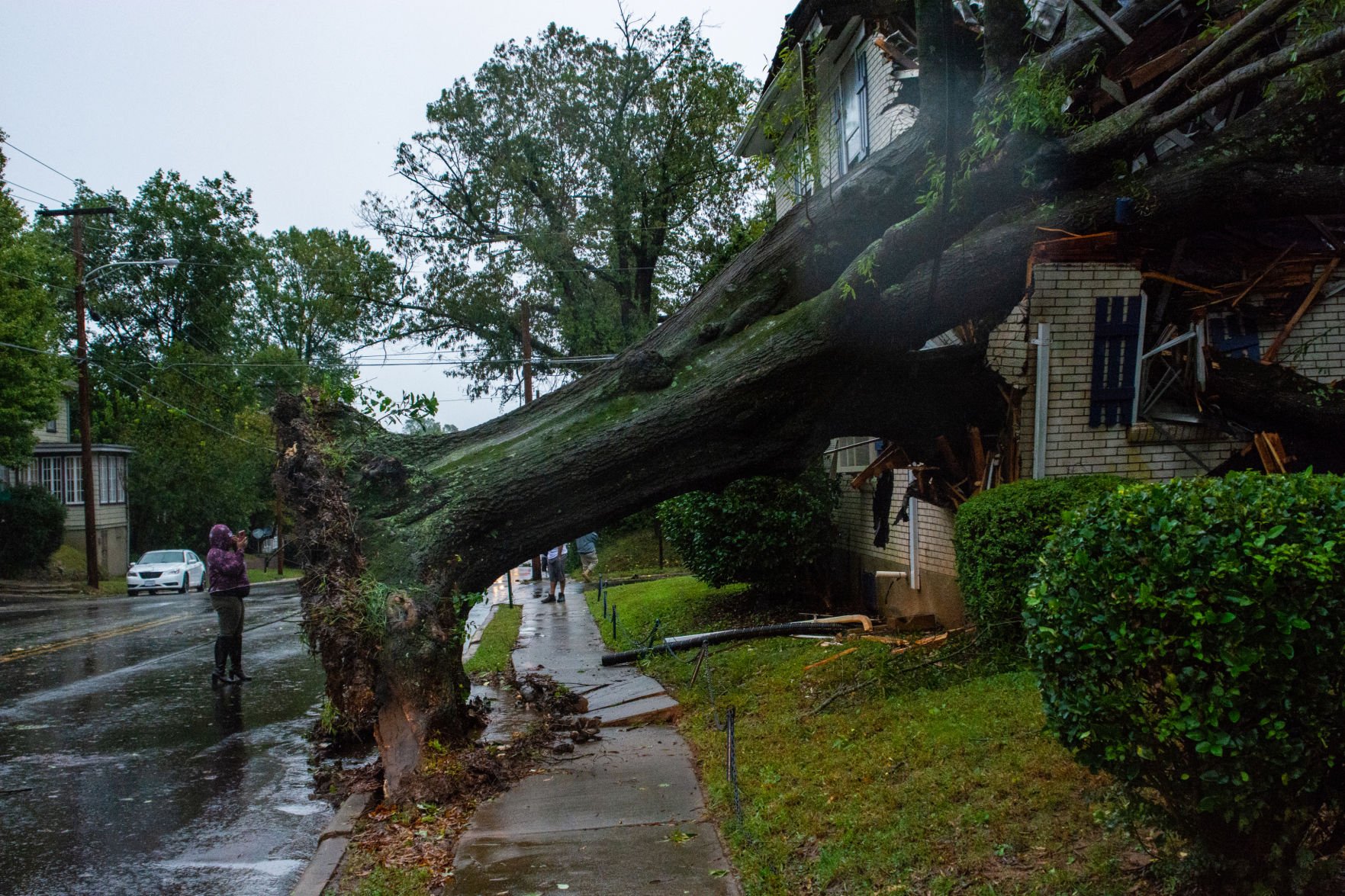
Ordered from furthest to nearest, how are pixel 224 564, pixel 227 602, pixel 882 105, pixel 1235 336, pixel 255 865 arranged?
pixel 882 105
pixel 224 564
pixel 227 602
pixel 1235 336
pixel 255 865

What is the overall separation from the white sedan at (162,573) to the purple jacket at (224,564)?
20.5 meters

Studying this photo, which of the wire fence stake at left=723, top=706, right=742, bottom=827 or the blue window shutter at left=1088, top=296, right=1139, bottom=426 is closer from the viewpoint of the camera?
the wire fence stake at left=723, top=706, right=742, bottom=827

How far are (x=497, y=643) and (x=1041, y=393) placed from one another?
844cm

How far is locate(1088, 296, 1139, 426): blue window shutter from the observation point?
32.4 feet

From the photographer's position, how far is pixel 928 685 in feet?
26.6

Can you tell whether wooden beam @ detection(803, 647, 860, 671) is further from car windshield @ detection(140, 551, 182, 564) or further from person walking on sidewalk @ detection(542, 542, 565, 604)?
car windshield @ detection(140, 551, 182, 564)

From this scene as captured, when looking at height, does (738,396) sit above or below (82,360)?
below

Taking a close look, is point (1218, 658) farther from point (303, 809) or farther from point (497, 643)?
point (497, 643)

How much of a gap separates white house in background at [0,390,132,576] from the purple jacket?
113 ft

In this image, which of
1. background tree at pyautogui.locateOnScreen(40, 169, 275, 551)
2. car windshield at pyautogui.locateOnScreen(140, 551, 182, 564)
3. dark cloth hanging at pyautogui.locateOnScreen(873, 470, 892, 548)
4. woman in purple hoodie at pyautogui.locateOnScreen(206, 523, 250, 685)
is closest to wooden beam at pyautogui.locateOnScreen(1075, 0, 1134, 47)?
dark cloth hanging at pyautogui.locateOnScreen(873, 470, 892, 548)

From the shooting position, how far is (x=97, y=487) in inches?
1734

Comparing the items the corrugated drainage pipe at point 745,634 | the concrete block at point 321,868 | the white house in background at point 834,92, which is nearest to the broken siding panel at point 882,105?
the white house in background at point 834,92

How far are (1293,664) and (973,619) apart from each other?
5851mm

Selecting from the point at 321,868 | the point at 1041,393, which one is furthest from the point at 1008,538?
the point at 321,868
